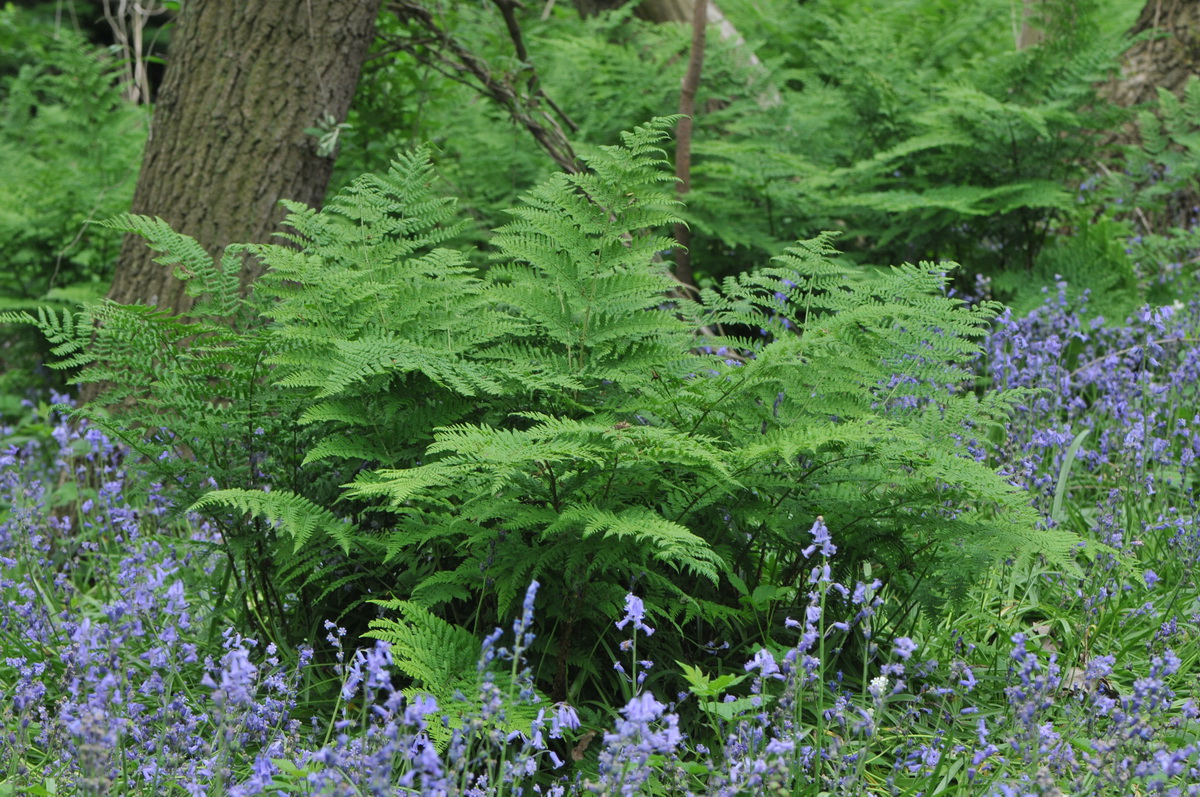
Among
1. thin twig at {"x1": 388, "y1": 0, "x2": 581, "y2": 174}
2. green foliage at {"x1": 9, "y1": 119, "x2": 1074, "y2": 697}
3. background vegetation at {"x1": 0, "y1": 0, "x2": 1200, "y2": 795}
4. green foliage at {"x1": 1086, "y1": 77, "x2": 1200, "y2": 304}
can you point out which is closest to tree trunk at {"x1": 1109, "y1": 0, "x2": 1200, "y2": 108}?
green foliage at {"x1": 1086, "y1": 77, "x2": 1200, "y2": 304}

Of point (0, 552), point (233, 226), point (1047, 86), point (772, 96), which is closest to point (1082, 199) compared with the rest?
point (1047, 86)

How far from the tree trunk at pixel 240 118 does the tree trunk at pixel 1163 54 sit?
4.64m

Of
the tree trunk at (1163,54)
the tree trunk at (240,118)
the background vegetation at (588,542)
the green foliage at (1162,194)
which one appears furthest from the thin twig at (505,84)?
the tree trunk at (1163,54)

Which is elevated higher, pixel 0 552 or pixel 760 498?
pixel 760 498

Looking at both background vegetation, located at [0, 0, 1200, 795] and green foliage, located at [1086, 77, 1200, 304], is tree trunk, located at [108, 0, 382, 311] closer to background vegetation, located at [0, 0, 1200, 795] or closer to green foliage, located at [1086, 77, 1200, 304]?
background vegetation, located at [0, 0, 1200, 795]

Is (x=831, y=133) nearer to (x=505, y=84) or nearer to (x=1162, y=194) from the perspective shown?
(x=1162, y=194)

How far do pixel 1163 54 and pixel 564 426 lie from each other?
226 inches

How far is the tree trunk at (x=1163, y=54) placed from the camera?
6020 mm

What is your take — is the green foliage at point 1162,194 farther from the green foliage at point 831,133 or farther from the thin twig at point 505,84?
the thin twig at point 505,84

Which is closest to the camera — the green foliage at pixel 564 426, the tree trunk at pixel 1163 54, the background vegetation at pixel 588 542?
the background vegetation at pixel 588 542

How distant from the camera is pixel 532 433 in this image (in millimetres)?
2104

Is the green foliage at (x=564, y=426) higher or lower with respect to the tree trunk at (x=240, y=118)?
lower

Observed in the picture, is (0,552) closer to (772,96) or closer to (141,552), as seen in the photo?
(141,552)

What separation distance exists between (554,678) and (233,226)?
2473 millimetres
